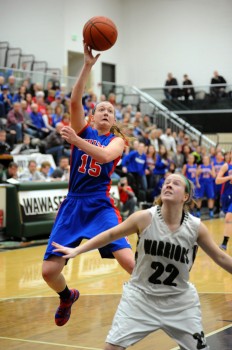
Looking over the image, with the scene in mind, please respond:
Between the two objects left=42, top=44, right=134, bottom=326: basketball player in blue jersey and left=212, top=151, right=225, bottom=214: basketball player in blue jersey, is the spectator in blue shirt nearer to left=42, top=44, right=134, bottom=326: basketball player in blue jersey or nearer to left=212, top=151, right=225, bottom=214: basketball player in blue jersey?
left=212, top=151, right=225, bottom=214: basketball player in blue jersey

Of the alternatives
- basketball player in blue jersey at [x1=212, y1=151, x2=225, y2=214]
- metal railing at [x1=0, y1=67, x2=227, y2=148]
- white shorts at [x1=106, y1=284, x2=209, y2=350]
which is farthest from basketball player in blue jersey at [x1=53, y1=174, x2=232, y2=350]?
metal railing at [x1=0, y1=67, x2=227, y2=148]

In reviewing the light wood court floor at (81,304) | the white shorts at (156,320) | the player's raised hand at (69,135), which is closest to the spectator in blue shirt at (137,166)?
the light wood court floor at (81,304)

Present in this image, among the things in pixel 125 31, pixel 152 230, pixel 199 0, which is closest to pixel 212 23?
pixel 199 0

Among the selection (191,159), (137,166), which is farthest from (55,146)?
(191,159)

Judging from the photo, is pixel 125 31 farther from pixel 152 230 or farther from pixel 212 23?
pixel 152 230

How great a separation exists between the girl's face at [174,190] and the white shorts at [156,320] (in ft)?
2.00

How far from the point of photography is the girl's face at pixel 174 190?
4.14 metres

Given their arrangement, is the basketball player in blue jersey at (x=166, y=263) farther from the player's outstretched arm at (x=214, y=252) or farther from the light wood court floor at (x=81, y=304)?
the light wood court floor at (x=81, y=304)

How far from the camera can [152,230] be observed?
13.8 ft

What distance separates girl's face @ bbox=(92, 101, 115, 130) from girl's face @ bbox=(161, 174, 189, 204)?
1530 millimetres

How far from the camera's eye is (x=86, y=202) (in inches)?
217

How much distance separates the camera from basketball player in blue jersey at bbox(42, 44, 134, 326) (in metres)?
5.34

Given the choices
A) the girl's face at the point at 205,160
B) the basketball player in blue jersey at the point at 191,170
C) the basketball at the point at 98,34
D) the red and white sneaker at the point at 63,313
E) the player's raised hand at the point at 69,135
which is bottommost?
the red and white sneaker at the point at 63,313

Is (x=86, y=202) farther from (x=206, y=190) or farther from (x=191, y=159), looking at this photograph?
(x=206, y=190)
